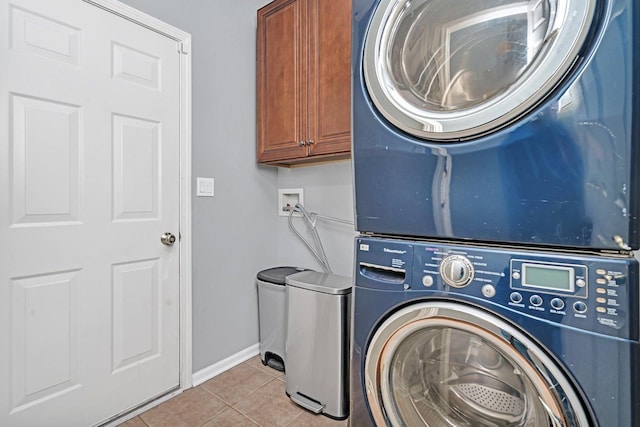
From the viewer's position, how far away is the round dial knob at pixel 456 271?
0.83 metres

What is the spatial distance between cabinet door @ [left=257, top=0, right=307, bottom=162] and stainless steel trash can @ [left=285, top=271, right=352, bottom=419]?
790 millimetres

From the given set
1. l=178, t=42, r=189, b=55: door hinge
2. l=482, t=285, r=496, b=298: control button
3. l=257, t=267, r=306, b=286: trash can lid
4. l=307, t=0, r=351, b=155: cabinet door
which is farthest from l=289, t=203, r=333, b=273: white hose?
l=482, t=285, r=496, b=298: control button

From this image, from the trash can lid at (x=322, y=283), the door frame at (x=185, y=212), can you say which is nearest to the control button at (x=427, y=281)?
the trash can lid at (x=322, y=283)

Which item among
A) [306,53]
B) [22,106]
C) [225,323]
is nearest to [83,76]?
[22,106]

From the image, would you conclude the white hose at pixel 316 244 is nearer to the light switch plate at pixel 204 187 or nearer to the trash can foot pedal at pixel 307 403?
the light switch plate at pixel 204 187

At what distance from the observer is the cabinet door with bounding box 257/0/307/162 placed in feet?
5.74

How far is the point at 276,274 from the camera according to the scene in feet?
6.48

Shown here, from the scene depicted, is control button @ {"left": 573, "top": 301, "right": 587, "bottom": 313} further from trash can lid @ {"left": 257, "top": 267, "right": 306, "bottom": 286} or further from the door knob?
the door knob

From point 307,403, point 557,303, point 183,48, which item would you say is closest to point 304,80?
point 183,48

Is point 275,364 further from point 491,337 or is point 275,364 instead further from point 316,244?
point 491,337

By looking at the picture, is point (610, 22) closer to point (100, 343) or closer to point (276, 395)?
point (276, 395)

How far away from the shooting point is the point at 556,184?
2.41ft

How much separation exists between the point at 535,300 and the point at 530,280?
5 centimetres

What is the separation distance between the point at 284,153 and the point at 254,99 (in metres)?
0.49
